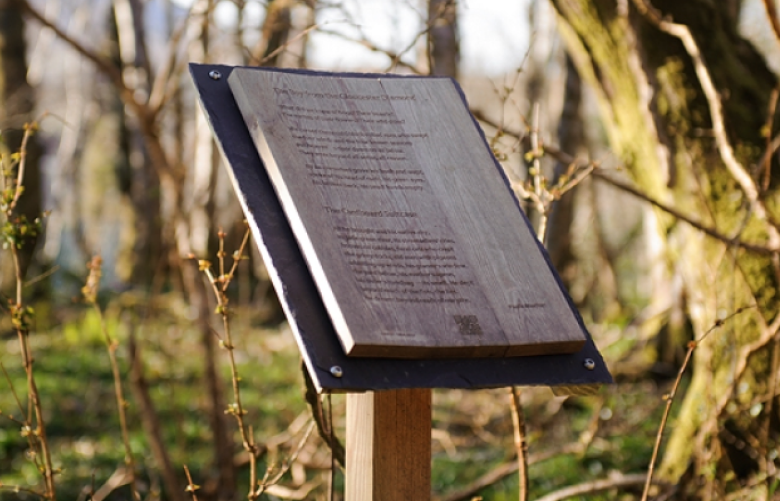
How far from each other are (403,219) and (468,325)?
30cm

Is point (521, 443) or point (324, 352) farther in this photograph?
point (521, 443)

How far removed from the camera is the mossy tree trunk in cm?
344

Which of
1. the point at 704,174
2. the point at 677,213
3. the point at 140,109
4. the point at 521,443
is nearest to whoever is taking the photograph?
the point at 521,443

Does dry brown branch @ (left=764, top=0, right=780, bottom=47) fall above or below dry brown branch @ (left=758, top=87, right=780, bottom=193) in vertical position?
above

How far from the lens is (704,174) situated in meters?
3.67

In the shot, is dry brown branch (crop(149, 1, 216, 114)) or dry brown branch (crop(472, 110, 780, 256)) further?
dry brown branch (crop(149, 1, 216, 114))

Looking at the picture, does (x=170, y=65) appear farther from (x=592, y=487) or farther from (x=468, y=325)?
(x=468, y=325)

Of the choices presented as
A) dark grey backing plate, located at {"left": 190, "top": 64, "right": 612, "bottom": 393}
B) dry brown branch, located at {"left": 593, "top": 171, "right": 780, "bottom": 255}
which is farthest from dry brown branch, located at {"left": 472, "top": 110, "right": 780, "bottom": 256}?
dark grey backing plate, located at {"left": 190, "top": 64, "right": 612, "bottom": 393}

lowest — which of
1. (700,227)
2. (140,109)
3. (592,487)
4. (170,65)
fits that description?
(592,487)

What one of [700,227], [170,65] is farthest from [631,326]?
[170,65]

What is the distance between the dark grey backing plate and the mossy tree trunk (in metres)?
1.84

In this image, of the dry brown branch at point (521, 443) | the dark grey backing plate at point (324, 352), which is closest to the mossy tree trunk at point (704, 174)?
the dry brown branch at point (521, 443)

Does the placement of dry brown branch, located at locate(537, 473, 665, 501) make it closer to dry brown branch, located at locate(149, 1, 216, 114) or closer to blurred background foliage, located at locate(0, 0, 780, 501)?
blurred background foliage, located at locate(0, 0, 780, 501)

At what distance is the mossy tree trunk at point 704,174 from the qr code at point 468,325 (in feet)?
6.53
